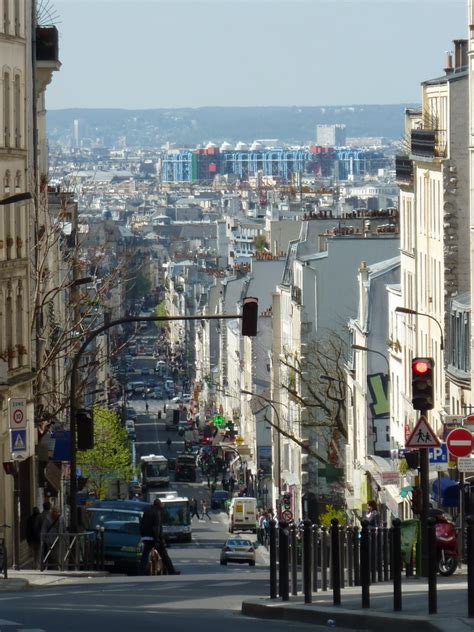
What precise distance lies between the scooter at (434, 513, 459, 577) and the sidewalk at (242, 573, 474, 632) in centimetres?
484

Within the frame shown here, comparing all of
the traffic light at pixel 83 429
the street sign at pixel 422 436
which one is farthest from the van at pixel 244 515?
the street sign at pixel 422 436

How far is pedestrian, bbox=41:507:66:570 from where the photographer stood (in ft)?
115

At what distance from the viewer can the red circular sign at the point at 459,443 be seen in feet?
118

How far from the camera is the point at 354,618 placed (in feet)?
61.0

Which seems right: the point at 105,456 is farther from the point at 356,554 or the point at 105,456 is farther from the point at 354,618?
the point at 354,618

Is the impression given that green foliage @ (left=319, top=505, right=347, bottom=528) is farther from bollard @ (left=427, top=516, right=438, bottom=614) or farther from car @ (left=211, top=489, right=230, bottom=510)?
bollard @ (left=427, top=516, right=438, bottom=614)

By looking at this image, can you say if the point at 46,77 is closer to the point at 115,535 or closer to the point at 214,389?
the point at 115,535

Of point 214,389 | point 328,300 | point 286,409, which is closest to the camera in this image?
point 328,300

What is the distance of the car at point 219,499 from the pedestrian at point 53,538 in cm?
8057

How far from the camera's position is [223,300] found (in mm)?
152750

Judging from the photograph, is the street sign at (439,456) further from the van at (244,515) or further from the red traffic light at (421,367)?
the van at (244,515)

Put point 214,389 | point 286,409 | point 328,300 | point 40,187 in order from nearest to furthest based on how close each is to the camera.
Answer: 1. point 40,187
2. point 328,300
3. point 286,409
4. point 214,389

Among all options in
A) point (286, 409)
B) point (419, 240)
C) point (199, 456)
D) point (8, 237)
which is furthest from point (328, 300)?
point (199, 456)

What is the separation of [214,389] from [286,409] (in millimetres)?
78876
